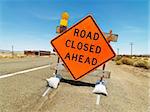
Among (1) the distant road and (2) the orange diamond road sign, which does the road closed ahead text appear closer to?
(2) the orange diamond road sign

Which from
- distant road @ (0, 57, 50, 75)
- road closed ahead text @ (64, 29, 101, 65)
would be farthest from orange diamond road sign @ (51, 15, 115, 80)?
distant road @ (0, 57, 50, 75)

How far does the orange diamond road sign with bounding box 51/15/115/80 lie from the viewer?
854 cm

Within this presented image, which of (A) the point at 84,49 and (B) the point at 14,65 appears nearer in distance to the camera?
(A) the point at 84,49

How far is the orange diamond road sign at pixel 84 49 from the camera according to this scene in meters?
8.54

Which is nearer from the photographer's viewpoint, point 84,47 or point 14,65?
point 84,47

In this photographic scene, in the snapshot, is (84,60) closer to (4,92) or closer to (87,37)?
(87,37)

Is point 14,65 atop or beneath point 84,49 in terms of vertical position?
beneath

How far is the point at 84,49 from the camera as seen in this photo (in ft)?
27.9

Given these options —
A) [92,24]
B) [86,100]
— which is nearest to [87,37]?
[92,24]

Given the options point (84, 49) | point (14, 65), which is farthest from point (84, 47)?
point (14, 65)

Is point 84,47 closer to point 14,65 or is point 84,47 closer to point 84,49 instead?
point 84,49

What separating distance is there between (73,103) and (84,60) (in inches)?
87.2

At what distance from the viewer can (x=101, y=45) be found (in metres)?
8.60

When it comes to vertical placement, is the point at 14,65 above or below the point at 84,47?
below
